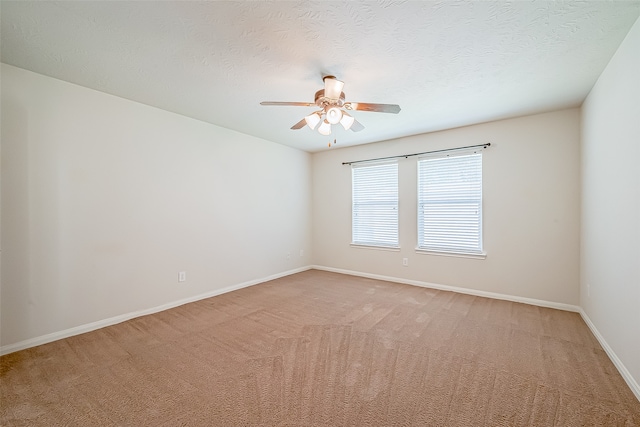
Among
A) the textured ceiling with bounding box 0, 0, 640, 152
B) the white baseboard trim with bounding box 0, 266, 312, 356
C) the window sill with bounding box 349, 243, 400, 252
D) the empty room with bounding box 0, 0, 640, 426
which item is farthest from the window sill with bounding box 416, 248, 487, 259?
the white baseboard trim with bounding box 0, 266, 312, 356

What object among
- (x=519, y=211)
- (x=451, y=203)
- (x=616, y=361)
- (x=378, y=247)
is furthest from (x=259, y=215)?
(x=616, y=361)

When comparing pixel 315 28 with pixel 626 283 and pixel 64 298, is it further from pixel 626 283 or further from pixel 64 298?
pixel 64 298

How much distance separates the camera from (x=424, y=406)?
5.31 ft

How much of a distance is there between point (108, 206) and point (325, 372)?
279cm

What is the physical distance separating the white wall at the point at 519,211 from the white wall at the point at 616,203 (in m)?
0.36

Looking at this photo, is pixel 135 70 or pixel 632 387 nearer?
pixel 632 387

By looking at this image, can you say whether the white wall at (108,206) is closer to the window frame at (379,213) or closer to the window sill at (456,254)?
the window frame at (379,213)

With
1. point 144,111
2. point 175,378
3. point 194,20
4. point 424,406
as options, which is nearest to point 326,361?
point 424,406

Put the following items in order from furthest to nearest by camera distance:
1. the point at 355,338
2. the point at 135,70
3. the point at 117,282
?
the point at 117,282
the point at 355,338
the point at 135,70

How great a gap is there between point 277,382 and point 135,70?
2.86 meters

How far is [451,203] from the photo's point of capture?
394cm

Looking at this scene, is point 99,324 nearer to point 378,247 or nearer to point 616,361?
point 378,247

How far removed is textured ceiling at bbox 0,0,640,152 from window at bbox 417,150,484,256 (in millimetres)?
1017

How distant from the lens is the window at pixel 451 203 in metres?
3.76
